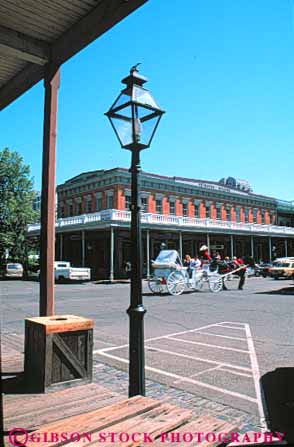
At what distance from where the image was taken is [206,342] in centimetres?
674

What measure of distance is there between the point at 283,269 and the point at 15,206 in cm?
2354

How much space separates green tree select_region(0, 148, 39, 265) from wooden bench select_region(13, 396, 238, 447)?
107 ft

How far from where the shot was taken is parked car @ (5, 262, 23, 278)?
Answer: 108 feet

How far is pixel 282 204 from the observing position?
48.0 metres

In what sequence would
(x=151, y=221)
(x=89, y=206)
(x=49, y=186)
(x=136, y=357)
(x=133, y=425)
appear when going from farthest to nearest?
(x=89, y=206), (x=151, y=221), (x=49, y=186), (x=136, y=357), (x=133, y=425)

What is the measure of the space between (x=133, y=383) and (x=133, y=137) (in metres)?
2.31

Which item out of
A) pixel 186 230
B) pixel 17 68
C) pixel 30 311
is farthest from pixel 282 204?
pixel 17 68

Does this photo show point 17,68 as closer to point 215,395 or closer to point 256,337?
point 215,395

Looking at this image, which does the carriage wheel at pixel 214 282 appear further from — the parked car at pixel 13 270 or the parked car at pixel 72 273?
the parked car at pixel 13 270

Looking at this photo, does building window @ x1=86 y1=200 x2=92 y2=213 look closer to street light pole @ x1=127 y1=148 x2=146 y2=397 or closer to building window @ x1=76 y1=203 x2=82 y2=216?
building window @ x1=76 y1=203 x2=82 y2=216

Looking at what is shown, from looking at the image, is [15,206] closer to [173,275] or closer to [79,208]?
[79,208]

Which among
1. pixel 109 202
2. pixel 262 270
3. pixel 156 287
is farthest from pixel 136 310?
pixel 262 270

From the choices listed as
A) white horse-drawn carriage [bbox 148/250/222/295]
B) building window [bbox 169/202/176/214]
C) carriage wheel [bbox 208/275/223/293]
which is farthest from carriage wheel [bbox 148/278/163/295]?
building window [bbox 169/202/176/214]

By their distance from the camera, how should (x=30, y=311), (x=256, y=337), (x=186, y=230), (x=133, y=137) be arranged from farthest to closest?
1. (x=186, y=230)
2. (x=30, y=311)
3. (x=256, y=337)
4. (x=133, y=137)
